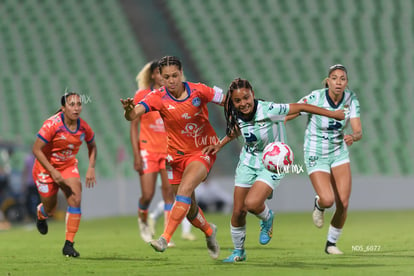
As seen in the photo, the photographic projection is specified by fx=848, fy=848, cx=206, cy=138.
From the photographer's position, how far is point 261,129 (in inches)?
321

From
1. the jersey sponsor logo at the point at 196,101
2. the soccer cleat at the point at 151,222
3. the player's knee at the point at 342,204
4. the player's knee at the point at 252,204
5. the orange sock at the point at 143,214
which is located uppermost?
the jersey sponsor logo at the point at 196,101

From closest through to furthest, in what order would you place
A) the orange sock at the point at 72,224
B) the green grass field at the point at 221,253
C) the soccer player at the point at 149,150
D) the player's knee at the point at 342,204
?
the green grass field at the point at 221,253, the player's knee at the point at 342,204, the orange sock at the point at 72,224, the soccer player at the point at 149,150

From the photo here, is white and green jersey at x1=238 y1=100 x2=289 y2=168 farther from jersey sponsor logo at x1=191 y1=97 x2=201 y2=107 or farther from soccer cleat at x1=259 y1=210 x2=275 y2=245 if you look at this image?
soccer cleat at x1=259 y1=210 x2=275 y2=245

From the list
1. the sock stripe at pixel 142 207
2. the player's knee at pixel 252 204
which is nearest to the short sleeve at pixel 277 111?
the player's knee at pixel 252 204

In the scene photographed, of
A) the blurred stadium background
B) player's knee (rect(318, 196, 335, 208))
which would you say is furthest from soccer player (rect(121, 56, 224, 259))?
the blurred stadium background

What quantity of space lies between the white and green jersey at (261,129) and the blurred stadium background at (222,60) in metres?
11.5

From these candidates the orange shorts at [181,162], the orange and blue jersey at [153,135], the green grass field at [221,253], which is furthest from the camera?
the orange and blue jersey at [153,135]

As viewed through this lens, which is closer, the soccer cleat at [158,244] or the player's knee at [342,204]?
the soccer cleat at [158,244]

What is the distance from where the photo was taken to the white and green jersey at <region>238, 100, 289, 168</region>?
8.10 meters

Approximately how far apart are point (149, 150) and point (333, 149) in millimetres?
2879

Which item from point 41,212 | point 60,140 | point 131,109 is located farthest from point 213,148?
point 41,212

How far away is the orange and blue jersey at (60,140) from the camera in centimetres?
940

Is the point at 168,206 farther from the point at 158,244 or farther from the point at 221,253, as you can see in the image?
the point at 158,244

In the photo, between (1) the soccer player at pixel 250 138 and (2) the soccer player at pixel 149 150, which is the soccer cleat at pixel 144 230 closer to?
(2) the soccer player at pixel 149 150
